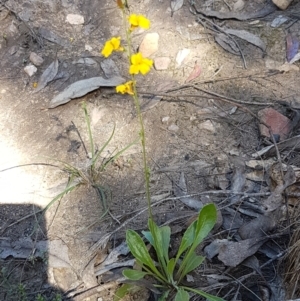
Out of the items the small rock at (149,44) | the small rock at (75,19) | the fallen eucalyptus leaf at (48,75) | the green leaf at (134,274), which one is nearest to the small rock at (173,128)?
the small rock at (149,44)

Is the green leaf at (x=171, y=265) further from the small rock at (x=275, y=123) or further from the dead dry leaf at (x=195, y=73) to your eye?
the dead dry leaf at (x=195, y=73)

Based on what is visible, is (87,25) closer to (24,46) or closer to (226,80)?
(24,46)

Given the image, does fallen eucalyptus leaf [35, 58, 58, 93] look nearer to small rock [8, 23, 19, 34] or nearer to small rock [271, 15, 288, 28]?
small rock [8, 23, 19, 34]

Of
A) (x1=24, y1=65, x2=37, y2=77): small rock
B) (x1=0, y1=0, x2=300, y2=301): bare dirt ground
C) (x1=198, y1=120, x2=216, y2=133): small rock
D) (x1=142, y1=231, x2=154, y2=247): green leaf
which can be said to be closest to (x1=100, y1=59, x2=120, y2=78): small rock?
(x1=0, y1=0, x2=300, y2=301): bare dirt ground

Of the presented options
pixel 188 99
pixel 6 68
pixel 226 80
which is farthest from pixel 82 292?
pixel 6 68

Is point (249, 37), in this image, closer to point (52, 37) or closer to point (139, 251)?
point (52, 37)
